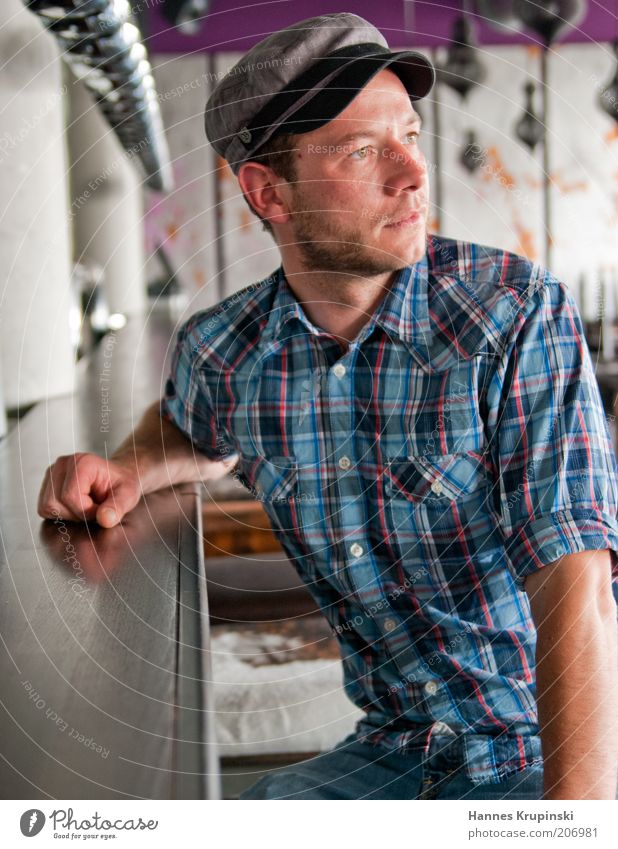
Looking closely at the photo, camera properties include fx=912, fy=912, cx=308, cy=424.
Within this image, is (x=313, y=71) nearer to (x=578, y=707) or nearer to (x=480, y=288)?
(x=480, y=288)

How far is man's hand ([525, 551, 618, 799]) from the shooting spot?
0.51m

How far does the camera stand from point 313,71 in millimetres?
681

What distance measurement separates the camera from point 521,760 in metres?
0.66

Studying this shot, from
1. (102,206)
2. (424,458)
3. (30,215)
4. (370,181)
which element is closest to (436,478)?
(424,458)

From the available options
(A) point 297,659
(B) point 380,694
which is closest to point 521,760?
(B) point 380,694

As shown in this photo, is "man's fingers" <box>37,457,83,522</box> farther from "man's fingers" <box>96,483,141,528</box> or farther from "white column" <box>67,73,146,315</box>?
"white column" <box>67,73,146,315</box>

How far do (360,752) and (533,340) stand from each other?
1.17 ft

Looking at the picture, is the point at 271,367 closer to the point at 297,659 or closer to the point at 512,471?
the point at 512,471

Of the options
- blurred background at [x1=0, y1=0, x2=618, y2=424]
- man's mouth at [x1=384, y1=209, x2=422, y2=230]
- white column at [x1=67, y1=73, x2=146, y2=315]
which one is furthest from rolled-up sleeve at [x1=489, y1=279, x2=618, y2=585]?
white column at [x1=67, y1=73, x2=146, y2=315]

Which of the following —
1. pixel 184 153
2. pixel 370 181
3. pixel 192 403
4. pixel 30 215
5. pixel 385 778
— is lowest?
pixel 385 778

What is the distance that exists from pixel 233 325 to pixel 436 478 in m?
0.22

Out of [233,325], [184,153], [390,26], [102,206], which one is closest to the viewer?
[233,325]

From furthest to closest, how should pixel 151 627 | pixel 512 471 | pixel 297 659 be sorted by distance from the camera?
pixel 297 659, pixel 512 471, pixel 151 627
